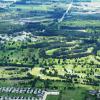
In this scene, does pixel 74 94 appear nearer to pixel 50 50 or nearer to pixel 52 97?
pixel 52 97

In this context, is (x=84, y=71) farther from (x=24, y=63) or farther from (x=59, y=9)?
(x=59, y=9)

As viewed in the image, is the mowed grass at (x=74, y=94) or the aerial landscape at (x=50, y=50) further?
the aerial landscape at (x=50, y=50)

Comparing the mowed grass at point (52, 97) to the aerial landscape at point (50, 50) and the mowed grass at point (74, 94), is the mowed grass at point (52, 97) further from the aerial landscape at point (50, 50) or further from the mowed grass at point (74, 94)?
the mowed grass at point (74, 94)

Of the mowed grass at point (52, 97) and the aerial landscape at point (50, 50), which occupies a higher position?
the aerial landscape at point (50, 50)

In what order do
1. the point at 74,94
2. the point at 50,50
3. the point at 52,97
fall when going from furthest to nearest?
the point at 50,50
the point at 74,94
the point at 52,97

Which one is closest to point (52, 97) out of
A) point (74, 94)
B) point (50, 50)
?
point (74, 94)

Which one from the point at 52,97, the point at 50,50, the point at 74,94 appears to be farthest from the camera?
the point at 50,50

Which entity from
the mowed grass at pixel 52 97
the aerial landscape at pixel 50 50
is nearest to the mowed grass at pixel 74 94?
the aerial landscape at pixel 50 50

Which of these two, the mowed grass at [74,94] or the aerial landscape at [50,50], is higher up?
the aerial landscape at [50,50]

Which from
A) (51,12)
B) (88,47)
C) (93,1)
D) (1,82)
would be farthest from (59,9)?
(1,82)
